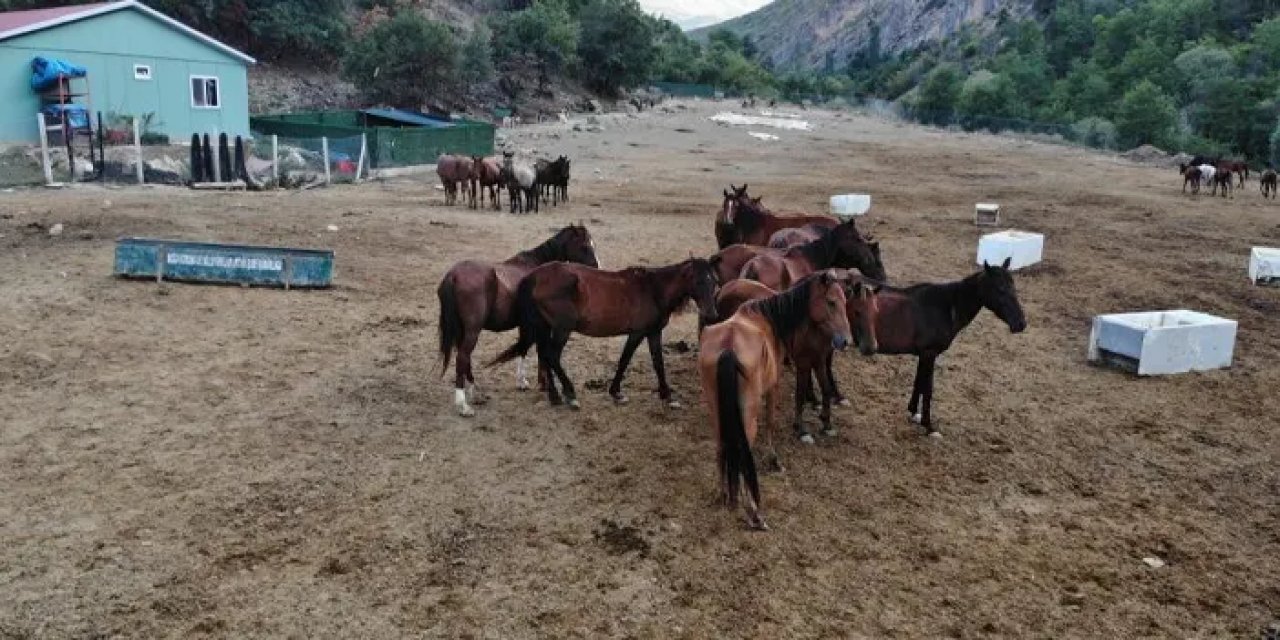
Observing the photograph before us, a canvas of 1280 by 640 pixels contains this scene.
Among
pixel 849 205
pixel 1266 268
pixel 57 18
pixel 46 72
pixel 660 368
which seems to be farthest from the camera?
pixel 57 18

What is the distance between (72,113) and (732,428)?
2410 cm

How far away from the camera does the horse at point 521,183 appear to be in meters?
18.7

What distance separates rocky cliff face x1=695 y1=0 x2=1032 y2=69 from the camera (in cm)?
13350

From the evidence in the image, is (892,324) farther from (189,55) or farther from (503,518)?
(189,55)

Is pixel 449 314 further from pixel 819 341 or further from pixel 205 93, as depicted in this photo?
pixel 205 93

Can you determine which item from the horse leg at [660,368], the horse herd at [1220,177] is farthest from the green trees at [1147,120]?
the horse leg at [660,368]

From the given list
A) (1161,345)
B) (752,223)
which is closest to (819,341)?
(1161,345)

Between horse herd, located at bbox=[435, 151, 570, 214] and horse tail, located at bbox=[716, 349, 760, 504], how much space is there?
1396 cm

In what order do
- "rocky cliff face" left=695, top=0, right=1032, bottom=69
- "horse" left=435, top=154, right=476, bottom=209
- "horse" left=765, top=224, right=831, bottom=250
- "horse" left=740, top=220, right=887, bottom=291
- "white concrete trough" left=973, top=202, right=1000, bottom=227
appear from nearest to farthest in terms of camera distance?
"horse" left=740, top=220, right=887, bottom=291 → "horse" left=765, top=224, right=831, bottom=250 → "white concrete trough" left=973, top=202, right=1000, bottom=227 → "horse" left=435, top=154, right=476, bottom=209 → "rocky cliff face" left=695, top=0, right=1032, bottom=69

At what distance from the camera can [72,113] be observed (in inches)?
896

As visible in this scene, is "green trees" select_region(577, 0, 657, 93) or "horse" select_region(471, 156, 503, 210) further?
"green trees" select_region(577, 0, 657, 93)

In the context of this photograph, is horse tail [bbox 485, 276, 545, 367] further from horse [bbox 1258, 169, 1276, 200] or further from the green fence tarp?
horse [bbox 1258, 169, 1276, 200]

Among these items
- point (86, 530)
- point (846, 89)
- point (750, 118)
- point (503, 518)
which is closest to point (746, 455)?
point (503, 518)

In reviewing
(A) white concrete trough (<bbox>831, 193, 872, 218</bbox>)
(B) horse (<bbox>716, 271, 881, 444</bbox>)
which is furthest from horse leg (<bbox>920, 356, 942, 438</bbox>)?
(A) white concrete trough (<bbox>831, 193, 872, 218</bbox>)
